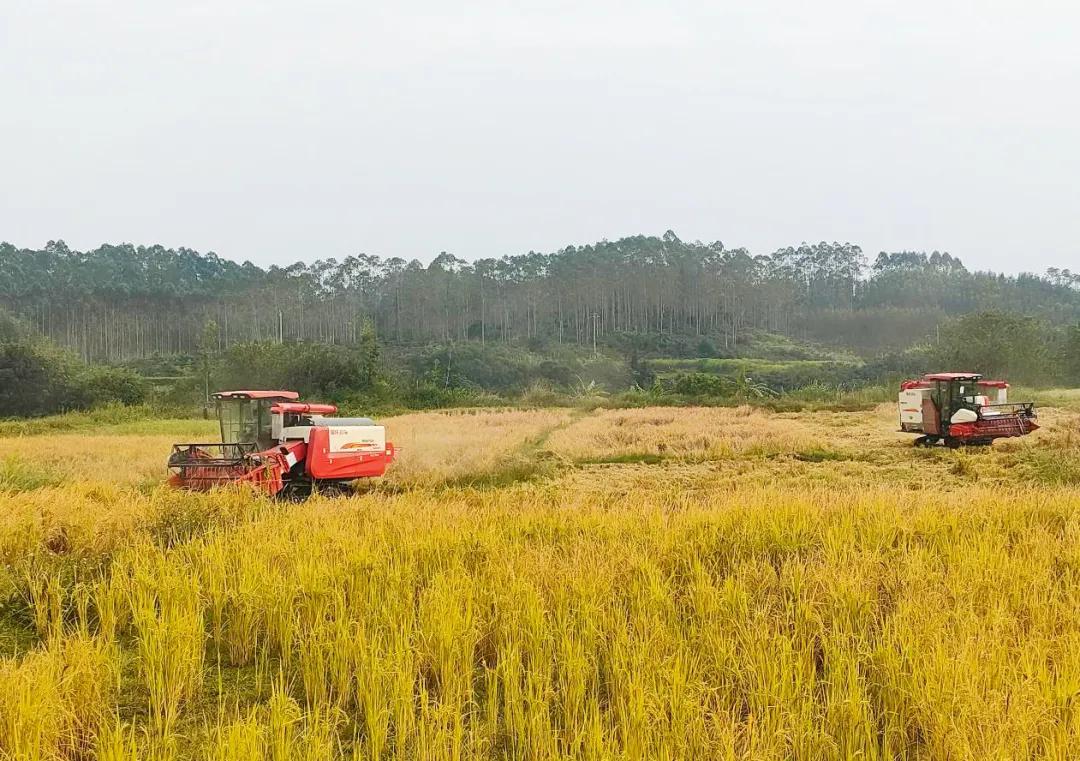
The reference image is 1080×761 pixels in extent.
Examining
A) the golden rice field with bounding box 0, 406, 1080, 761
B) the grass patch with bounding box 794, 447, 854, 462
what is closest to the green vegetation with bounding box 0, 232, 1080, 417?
the grass patch with bounding box 794, 447, 854, 462

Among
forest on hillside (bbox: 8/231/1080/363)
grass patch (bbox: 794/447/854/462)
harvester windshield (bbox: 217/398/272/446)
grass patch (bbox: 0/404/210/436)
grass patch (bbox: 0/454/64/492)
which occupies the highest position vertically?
forest on hillside (bbox: 8/231/1080/363)

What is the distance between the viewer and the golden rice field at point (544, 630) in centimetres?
284

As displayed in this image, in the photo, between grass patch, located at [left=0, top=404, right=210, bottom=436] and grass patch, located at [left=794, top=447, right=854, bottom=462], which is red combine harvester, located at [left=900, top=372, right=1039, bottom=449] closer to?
grass patch, located at [left=794, top=447, right=854, bottom=462]

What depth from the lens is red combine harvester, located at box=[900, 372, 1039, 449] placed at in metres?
17.3

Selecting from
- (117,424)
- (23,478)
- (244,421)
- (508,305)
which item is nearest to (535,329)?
(508,305)

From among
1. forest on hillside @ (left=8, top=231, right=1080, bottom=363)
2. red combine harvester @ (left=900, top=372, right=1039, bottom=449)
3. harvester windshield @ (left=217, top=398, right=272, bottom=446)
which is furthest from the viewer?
forest on hillside @ (left=8, top=231, right=1080, bottom=363)

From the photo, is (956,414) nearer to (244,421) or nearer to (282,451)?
(282,451)

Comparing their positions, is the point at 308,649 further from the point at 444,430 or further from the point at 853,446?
the point at 444,430

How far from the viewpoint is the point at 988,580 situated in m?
4.47

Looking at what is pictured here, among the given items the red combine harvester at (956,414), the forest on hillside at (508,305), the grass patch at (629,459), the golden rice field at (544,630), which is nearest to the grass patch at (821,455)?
the red combine harvester at (956,414)

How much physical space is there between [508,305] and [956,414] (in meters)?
66.8

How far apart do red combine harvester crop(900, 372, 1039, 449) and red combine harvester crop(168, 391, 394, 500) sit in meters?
13.7

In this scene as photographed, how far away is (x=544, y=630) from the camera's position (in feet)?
12.5

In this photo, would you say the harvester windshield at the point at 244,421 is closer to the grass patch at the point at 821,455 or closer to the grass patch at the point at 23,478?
the grass patch at the point at 23,478
